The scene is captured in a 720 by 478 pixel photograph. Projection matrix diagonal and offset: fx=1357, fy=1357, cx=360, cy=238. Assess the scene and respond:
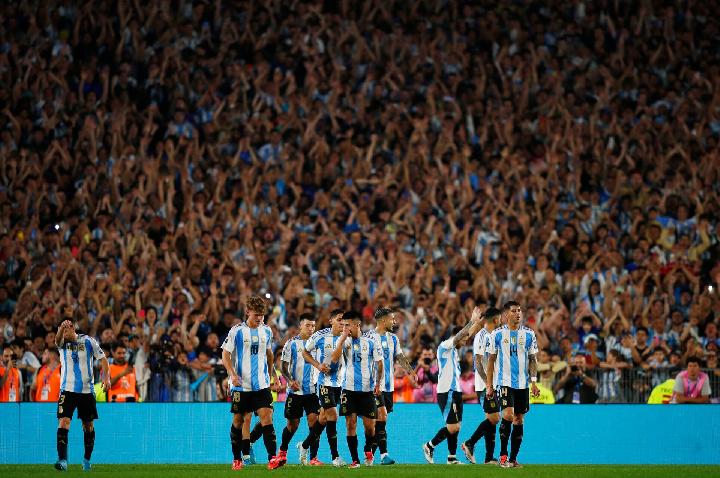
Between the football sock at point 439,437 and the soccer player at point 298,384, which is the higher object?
the soccer player at point 298,384

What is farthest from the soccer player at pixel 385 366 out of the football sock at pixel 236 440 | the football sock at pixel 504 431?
the football sock at pixel 236 440

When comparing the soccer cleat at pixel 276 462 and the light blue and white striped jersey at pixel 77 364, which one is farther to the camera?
the light blue and white striped jersey at pixel 77 364

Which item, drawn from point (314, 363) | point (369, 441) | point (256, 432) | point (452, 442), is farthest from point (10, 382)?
point (452, 442)

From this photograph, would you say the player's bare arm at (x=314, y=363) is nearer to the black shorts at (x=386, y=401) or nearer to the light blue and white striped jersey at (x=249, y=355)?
the light blue and white striped jersey at (x=249, y=355)

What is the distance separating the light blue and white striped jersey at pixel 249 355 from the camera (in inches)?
662

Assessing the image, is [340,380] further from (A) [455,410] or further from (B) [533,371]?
(B) [533,371]

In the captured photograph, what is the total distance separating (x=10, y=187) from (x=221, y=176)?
4.17 m

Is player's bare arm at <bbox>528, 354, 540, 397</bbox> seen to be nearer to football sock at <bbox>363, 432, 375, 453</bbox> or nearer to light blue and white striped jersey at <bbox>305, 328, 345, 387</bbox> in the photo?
football sock at <bbox>363, 432, 375, 453</bbox>

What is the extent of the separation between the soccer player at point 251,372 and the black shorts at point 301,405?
5.67 ft

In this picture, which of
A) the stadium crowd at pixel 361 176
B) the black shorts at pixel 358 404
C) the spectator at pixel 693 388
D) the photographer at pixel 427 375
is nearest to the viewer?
the black shorts at pixel 358 404

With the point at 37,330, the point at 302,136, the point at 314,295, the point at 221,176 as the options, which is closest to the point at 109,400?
the point at 37,330

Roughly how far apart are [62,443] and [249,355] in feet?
9.19

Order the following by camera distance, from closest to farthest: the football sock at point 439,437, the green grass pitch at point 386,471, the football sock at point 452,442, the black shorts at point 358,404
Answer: the green grass pitch at point 386,471 → the black shorts at point 358,404 → the football sock at point 452,442 → the football sock at point 439,437

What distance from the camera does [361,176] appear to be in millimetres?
27141
